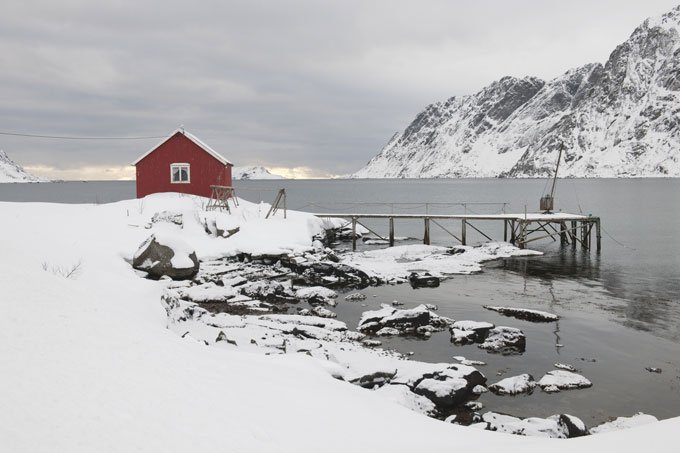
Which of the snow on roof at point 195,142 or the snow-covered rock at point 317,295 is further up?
the snow on roof at point 195,142

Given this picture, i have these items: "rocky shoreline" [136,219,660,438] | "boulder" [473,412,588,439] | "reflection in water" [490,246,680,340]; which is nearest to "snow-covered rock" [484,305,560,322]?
"rocky shoreline" [136,219,660,438]

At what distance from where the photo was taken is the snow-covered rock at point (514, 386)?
11.6 m

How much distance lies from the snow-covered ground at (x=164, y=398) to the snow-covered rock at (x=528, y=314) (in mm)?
9777

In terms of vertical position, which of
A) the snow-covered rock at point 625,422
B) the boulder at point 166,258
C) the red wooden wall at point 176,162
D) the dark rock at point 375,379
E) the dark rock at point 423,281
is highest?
the red wooden wall at point 176,162

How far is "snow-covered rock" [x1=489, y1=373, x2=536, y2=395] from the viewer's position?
11.6 meters

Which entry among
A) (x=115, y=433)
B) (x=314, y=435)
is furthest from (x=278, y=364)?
(x=115, y=433)

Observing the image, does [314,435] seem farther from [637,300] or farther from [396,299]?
[637,300]

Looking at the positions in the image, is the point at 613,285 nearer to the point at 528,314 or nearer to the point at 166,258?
the point at 528,314

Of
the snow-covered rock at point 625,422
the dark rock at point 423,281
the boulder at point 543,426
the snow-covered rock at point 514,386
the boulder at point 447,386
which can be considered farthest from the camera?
the dark rock at point 423,281

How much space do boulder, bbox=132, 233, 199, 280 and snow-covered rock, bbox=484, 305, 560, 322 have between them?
1327 centimetres

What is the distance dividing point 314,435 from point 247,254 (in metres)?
21.9

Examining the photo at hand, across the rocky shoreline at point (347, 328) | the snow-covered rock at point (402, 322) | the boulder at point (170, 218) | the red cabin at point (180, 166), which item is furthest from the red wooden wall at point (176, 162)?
the snow-covered rock at point (402, 322)

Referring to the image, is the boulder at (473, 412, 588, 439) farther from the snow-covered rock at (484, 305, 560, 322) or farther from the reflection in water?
the reflection in water

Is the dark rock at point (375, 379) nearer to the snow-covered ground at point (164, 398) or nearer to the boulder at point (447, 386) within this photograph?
the boulder at point (447, 386)
